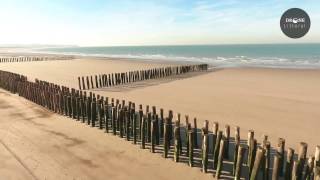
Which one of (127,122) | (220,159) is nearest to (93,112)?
(127,122)

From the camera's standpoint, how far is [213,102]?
57.5 feet

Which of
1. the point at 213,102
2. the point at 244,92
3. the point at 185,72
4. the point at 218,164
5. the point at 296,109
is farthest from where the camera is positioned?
the point at 185,72

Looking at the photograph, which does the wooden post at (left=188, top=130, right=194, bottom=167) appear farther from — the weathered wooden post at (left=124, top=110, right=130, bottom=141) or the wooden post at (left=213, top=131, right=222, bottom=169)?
the weathered wooden post at (left=124, top=110, right=130, bottom=141)

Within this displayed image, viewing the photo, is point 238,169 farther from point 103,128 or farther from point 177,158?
point 103,128

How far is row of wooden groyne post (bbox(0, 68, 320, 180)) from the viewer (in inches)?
275

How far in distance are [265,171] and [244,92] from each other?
14148 millimetres

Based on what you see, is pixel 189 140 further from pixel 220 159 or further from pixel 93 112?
pixel 93 112

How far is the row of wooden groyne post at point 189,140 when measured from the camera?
697cm

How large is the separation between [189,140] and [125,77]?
1848cm

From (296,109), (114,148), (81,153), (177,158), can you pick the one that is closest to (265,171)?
(177,158)

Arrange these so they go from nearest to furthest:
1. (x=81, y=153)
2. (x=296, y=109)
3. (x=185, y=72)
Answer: (x=81, y=153), (x=296, y=109), (x=185, y=72)

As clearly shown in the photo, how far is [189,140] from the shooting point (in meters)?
8.52

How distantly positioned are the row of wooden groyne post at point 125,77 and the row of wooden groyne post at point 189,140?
6540 mm

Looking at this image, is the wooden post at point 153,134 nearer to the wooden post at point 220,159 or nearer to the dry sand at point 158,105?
the dry sand at point 158,105
